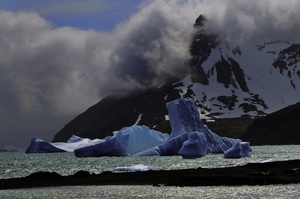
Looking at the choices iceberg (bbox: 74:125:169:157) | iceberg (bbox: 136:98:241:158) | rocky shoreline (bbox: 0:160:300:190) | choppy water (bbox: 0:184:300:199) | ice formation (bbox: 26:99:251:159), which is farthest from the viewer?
iceberg (bbox: 74:125:169:157)

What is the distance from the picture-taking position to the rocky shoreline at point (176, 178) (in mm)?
66375

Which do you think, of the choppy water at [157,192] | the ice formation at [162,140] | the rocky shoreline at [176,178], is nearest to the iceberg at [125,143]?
the ice formation at [162,140]

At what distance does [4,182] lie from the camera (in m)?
72.8

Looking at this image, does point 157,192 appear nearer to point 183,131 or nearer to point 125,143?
point 125,143

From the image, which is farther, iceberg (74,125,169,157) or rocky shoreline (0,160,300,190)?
iceberg (74,125,169,157)

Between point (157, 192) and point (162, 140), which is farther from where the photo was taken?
point (162, 140)

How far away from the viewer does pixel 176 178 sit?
71.6 metres

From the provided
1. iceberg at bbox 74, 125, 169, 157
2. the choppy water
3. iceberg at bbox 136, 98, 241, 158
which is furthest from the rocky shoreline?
iceberg at bbox 74, 125, 169, 157

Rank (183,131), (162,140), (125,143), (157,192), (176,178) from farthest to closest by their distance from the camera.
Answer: (162,140) → (183,131) → (125,143) → (176,178) → (157,192)

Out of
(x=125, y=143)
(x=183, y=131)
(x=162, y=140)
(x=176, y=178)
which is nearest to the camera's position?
(x=176, y=178)

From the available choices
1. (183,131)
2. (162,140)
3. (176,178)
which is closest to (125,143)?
(183,131)

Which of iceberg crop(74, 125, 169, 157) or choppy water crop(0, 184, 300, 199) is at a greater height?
iceberg crop(74, 125, 169, 157)

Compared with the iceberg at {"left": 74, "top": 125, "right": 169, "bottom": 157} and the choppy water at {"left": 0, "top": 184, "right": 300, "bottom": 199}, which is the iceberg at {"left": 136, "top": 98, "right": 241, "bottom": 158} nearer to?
the iceberg at {"left": 74, "top": 125, "right": 169, "bottom": 157}

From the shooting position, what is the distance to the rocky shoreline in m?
66.4
